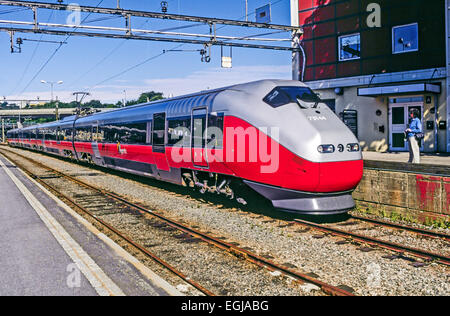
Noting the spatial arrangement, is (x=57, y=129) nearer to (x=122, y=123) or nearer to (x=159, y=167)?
(x=122, y=123)

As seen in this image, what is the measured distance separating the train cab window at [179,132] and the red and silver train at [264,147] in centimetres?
3

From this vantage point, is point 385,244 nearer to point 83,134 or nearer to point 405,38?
point 405,38

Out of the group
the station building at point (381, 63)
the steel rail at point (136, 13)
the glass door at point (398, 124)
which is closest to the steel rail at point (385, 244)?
the steel rail at point (136, 13)

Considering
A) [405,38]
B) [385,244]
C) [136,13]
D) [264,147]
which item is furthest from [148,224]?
[405,38]

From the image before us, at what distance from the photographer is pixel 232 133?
923 centimetres

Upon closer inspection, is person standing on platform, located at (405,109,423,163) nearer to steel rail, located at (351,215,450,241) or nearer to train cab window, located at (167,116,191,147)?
steel rail, located at (351,215,450,241)

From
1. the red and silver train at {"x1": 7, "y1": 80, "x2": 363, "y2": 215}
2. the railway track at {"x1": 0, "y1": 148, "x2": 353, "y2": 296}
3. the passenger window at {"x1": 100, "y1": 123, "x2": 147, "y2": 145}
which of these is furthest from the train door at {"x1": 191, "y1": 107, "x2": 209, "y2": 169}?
the passenger window at {"x1": 100, "y1": 123, "x2": 147, "y2": 145}

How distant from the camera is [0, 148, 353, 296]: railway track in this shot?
528 cm

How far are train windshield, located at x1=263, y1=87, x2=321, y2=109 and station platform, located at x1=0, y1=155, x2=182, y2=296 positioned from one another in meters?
4.34

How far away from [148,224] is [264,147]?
9.61 feet

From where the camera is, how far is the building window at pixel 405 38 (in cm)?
1827

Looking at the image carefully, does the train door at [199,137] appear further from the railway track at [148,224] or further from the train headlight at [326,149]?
the train headlight at [326,149]
